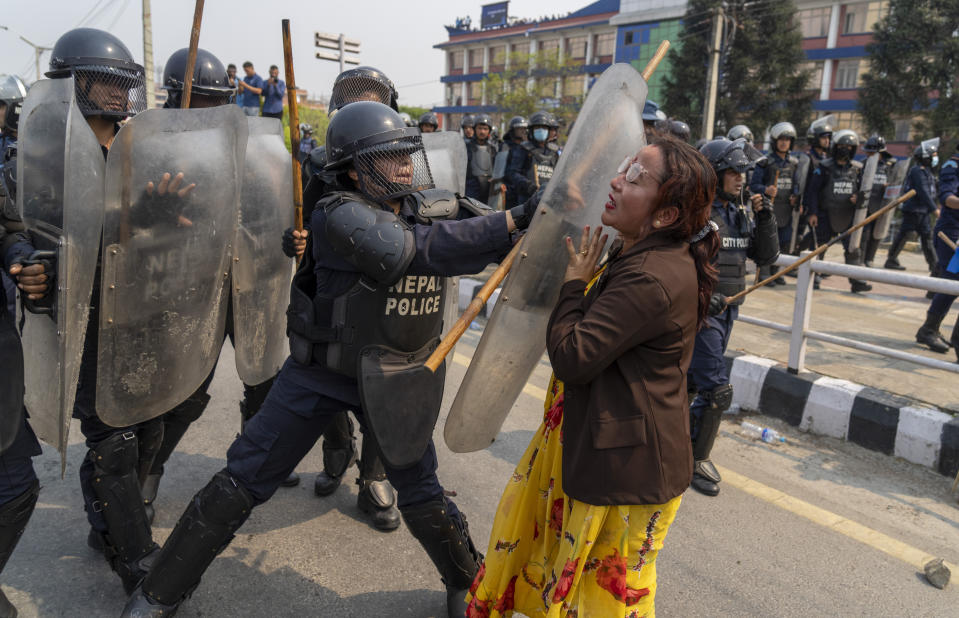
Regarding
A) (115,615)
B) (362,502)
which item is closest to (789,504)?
(362,502)

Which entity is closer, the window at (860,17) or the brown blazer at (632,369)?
the brown blazer at (632,369)

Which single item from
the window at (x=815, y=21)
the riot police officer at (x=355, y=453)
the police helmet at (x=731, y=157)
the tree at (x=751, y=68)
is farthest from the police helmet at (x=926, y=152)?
the window at (x=815, y=21)

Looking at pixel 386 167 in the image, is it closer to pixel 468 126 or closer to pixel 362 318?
pixel 362 318

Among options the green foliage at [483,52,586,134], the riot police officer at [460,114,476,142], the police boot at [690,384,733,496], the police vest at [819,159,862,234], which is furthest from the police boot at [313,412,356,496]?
the green foliage at [483,52,586,134]

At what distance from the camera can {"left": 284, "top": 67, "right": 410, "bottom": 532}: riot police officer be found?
10.1 ft

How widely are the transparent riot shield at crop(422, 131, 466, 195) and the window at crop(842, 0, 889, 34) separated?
46.0 meters

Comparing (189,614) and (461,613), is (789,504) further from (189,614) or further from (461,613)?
(189,614)

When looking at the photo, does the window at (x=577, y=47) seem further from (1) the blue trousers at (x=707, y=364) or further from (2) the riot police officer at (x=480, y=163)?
(1) the blue trousers at (x=707, y=364)

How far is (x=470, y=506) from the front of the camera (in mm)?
3209

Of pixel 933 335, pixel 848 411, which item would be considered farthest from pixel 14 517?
pixel 933 335

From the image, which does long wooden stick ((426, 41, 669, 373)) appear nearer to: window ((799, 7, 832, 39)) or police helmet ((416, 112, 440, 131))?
police helmet ((416, 112, 440, 131))

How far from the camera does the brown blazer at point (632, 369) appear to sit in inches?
64.1

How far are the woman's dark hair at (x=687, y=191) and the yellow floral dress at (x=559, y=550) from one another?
0.53 m

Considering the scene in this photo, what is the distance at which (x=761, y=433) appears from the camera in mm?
4160
